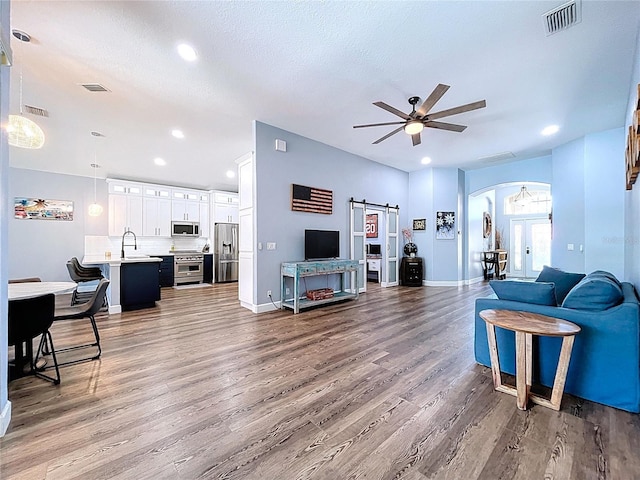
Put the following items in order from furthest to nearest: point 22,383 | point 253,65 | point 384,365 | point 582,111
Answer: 1. point 582,111
2. point 253,65
3. point 384,365
4. point 22,383

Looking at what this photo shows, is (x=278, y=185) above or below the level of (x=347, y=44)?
below

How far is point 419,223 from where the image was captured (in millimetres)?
7676

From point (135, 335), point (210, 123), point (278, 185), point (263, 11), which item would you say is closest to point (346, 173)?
point (278, 185)

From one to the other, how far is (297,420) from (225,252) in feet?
23.0

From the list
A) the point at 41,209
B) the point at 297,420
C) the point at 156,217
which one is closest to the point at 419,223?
the point at 297,420

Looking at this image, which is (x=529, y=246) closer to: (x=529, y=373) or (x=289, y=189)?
(x=289, y=189)

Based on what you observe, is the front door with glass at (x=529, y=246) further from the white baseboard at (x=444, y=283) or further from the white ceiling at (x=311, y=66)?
the white ceiling at (x=311, y=66)

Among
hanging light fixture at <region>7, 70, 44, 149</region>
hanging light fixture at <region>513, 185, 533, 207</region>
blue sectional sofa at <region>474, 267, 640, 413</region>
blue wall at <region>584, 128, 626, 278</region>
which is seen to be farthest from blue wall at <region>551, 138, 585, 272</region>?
hanging light fixture at <region>7, 70, 44, 149</region>

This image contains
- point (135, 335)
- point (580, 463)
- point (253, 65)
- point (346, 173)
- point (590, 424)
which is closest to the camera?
point (580, 463)

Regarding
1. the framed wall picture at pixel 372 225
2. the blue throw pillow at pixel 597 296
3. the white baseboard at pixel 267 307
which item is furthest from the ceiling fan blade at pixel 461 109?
the framed wall picture at pixel 372 225

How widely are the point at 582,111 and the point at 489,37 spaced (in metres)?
2.84

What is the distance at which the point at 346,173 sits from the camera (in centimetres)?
606

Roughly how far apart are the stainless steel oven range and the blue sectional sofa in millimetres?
7722

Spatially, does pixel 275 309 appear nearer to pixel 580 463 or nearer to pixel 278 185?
pixel 278 185
